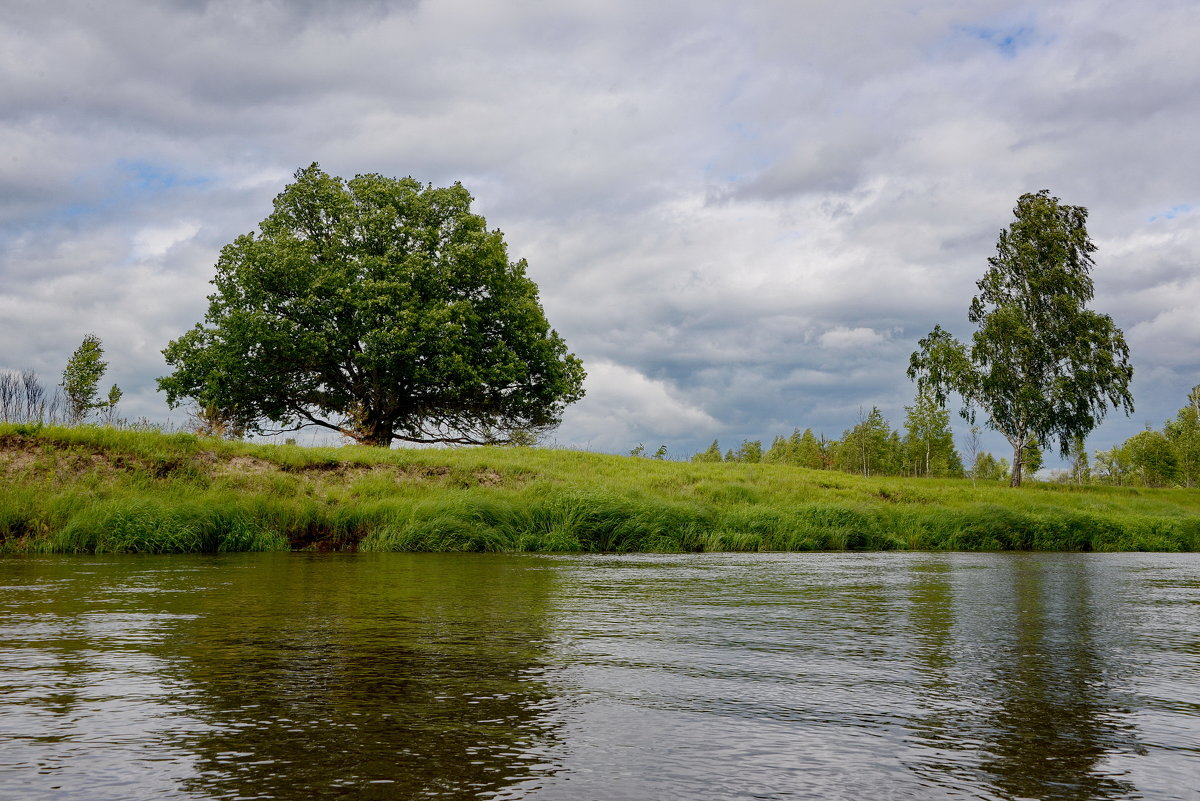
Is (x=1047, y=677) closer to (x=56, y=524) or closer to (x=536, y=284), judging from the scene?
(x=56, y=524)

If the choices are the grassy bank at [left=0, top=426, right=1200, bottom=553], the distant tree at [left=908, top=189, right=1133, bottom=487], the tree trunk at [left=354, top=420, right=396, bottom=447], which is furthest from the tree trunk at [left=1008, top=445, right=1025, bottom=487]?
the tree trunk at [left=354, top=420, right=396, bottom=447]

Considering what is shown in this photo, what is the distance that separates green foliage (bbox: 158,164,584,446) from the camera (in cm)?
2891

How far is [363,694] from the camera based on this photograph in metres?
3.00

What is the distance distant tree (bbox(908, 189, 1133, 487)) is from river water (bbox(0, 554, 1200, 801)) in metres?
39.8

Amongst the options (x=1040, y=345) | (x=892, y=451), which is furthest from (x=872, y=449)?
(x=1040, y=345)

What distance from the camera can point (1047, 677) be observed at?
3.44 m

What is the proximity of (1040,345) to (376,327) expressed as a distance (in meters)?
33.1

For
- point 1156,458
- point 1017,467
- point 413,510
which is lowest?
point 413,510

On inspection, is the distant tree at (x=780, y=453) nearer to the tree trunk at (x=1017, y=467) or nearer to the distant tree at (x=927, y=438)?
the distant tree at (x=927, y=438)

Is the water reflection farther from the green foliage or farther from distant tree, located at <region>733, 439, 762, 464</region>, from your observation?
distant tree, located at <region>733, 439, 762, 464</region>

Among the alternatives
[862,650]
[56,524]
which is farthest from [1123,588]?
[56,524]

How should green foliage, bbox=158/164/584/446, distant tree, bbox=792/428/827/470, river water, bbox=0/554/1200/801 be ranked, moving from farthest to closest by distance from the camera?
distant tree, bbox=792/428/827/470 → green foliage, bbox=158/164/584/446 → river water, bbox=0/554/1200/801

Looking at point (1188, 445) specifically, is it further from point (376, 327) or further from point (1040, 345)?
point (376, 327)

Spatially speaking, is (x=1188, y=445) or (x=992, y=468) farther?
(x=992, y=468)
